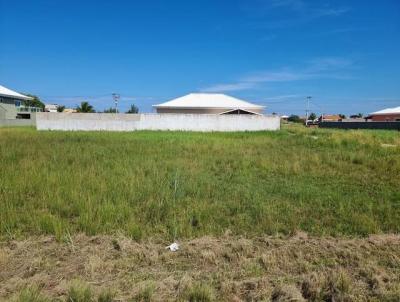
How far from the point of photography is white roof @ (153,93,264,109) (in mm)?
45250

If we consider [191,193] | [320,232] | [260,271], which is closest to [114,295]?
[260,271]

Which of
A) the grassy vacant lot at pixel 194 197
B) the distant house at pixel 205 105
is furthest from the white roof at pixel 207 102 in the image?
the grassy vacant lot at pixel 194 197

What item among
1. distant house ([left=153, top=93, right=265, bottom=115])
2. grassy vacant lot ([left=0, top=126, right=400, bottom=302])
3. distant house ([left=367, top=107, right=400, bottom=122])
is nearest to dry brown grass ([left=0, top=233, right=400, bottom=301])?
grassy vacant lot ([left=0, top=126, right=400, bottom=302])

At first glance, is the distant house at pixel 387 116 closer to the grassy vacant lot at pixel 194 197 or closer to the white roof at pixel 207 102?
the white roof at pixel 207 102

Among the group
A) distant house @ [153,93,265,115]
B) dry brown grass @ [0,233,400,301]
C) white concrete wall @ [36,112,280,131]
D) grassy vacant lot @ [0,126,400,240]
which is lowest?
dry brown grass @ [0,233,400,301]

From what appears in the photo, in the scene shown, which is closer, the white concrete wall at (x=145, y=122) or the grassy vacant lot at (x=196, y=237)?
the grassy vacant lot at (x=196, y=237)

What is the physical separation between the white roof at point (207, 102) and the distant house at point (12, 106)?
75.2ft

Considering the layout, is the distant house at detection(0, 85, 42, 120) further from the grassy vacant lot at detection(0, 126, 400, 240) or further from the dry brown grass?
the dry brown grass

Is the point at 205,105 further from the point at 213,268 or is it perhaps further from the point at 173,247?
the point at 213,268

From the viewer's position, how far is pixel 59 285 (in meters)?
3.24

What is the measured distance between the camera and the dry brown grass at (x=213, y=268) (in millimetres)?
3164

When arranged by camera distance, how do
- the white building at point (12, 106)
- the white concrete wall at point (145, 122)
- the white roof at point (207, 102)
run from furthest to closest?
the white building at point (12, 106) → the white roof at point (207, 102) → the white concrete wall at point (145, 122)

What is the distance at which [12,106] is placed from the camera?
164ft

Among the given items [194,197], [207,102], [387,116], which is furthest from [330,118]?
[194,197]
